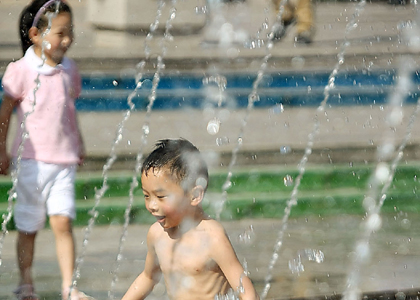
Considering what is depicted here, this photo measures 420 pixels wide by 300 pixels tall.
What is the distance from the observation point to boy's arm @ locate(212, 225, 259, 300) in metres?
2.50

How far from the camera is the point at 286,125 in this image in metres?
6.64

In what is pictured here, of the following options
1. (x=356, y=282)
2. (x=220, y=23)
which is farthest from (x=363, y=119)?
(x=220, y=23)

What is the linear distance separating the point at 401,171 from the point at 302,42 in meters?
5.32

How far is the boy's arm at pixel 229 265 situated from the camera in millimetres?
2500

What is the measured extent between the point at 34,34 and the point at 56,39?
0.39 ft

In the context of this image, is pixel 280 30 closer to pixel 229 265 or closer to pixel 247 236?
pixel 247 236

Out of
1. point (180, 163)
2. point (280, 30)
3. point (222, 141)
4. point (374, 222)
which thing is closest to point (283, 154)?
point (222, 141)

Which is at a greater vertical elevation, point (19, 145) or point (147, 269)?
point (19, 145)

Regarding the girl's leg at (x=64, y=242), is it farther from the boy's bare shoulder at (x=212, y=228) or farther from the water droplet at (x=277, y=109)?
the water droplet at (x=277, y=109)

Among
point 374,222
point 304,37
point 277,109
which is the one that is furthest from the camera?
point 304,37

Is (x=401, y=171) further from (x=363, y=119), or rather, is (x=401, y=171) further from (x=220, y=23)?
(x=220, y=23)

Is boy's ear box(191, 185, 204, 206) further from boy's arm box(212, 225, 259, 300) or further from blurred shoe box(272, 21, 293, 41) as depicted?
blurred shoe box(272, 21, 293, 41)

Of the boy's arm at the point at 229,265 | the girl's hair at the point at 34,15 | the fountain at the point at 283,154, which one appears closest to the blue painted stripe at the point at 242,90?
the fountain at the point at 283,154

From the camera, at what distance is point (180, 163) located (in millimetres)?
2568
